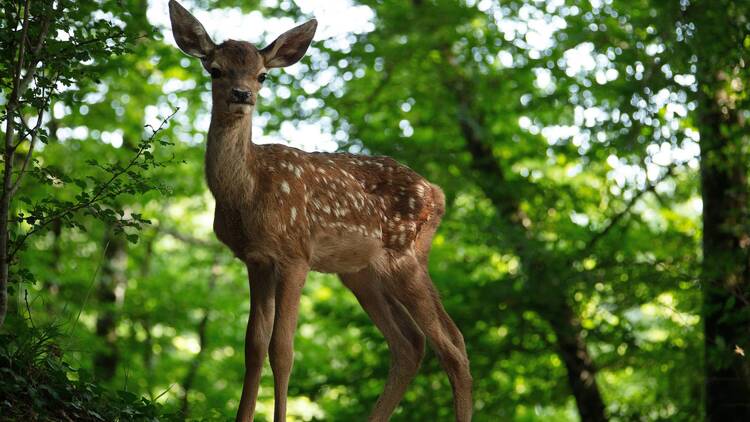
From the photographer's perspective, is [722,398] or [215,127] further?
[722,398]

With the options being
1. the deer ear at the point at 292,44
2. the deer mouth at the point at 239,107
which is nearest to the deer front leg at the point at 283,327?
the deer mouth at the point at 239,107

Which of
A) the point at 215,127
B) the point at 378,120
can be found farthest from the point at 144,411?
the point at 378,120

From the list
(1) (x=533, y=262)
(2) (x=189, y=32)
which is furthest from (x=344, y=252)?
(1) (x=533, y=262)

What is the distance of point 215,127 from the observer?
480 centimetres

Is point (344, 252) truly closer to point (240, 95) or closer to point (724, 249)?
point (240, 95)

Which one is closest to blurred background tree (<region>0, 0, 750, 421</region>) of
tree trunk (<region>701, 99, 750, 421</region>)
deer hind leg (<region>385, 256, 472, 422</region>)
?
tree trunk (<region>701, 99, 750, 421</region>)

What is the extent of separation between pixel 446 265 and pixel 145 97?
16.3 feet

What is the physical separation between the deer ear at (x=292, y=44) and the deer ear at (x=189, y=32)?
1.17 ft

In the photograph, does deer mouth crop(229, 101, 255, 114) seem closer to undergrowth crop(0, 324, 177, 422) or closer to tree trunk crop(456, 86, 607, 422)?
undergrowth crop(0, 324, 177, 422)

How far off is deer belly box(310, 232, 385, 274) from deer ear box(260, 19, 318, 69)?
98 cm

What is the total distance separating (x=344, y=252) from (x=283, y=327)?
66 centimetres

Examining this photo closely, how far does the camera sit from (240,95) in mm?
4523

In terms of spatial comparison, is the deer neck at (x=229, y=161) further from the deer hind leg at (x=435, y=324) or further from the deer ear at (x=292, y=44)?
Answer: the deer hind leg at (x=435, y=324)

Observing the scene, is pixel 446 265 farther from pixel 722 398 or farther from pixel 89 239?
pixel 89 239
